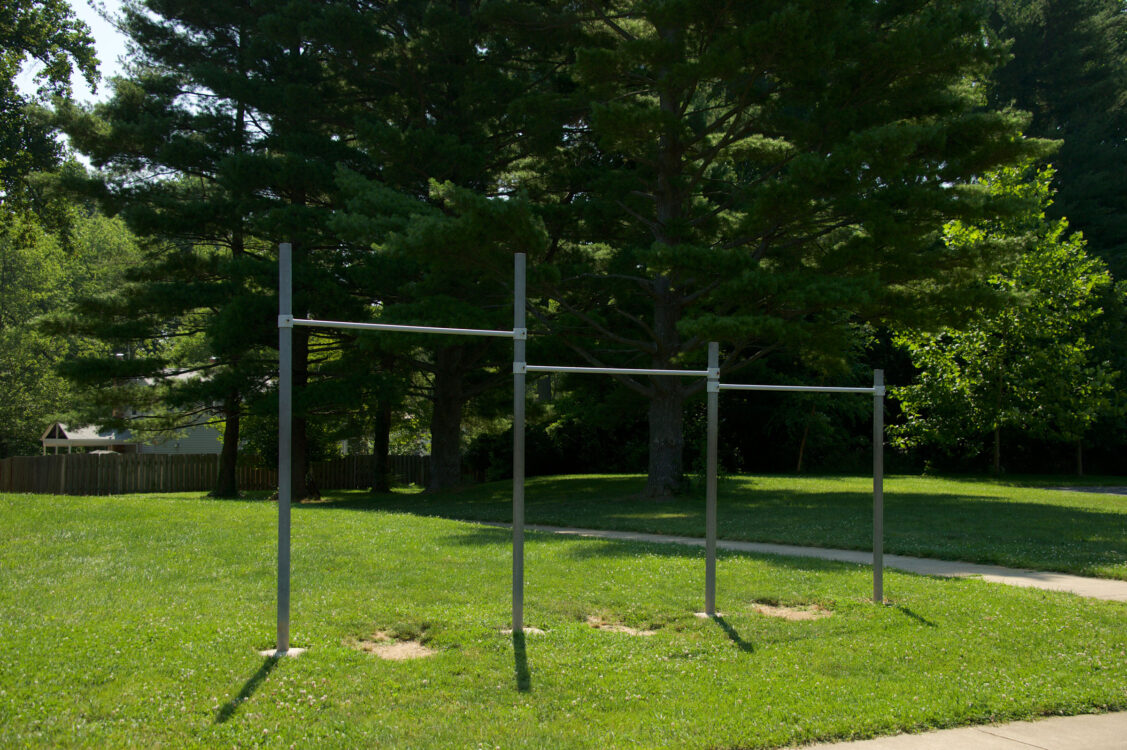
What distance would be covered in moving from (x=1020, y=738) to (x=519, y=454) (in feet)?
12.4

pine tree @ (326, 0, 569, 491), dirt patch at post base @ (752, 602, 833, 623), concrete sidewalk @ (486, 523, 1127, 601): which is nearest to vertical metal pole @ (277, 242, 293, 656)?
dirt patch at post base @ (752, 602, 833, 623)

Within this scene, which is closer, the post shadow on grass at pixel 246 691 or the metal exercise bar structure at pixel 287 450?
the post shadow on grass at pixel 246 691

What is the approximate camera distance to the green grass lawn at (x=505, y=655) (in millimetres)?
4945

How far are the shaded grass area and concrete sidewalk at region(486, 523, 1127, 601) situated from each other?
0.32 metres

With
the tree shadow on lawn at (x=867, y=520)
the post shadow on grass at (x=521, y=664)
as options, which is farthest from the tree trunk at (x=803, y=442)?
the post shadow on grass at (x=521, y=664)

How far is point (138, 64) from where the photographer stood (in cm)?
2581

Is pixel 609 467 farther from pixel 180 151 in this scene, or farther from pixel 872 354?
pixel 180 151

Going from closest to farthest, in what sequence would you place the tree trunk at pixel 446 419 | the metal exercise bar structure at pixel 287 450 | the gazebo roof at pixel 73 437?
the metal exercise bar structure at pixel 287 450, the tree trunk at pixel 446 419, the gazebo roof at pixel 73 437

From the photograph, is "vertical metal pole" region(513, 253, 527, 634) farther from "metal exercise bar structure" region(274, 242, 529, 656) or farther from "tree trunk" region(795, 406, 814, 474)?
"tree trunk" region(795, 406, 814, 474)

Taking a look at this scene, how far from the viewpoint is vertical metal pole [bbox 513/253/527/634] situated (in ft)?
22.4

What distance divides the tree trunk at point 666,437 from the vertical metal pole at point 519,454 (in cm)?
1343

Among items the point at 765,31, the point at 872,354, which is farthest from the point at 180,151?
the point at 872,354

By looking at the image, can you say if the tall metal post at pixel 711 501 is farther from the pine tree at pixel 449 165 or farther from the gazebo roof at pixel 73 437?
the gazebo roof at pixel 73 437

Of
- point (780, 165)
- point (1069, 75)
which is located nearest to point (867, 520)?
point (780, 165)
